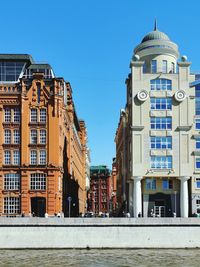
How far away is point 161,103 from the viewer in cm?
8662

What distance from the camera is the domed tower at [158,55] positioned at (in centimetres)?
9338

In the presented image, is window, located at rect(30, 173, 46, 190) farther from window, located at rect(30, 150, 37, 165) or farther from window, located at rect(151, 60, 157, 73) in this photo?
window, located at rect(151, 60, 157, 73)

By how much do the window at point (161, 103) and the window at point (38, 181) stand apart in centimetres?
2140

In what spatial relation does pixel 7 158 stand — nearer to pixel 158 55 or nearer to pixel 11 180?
pixel 11 180

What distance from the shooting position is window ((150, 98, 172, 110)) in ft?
284

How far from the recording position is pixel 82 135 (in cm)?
18975

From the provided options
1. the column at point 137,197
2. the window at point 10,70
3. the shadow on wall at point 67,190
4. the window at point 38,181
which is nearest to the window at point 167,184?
the column at point 137,197

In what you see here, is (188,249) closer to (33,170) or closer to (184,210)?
(184,210)

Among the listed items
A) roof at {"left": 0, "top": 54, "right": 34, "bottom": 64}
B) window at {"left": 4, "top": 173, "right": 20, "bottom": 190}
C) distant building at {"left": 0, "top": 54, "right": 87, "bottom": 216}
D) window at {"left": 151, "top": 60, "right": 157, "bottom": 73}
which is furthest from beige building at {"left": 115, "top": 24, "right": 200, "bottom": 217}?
roof at {"left": 0, "top": 54, "right": 34, "bottom": 64}

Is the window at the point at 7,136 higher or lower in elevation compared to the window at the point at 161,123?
lower

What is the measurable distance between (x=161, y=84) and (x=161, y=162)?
1228 cm

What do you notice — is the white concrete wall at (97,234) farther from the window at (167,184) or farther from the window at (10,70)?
the window at (10,70)

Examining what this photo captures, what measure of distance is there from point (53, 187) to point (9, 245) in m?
21.3

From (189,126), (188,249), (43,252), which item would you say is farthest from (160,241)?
(189,126)
